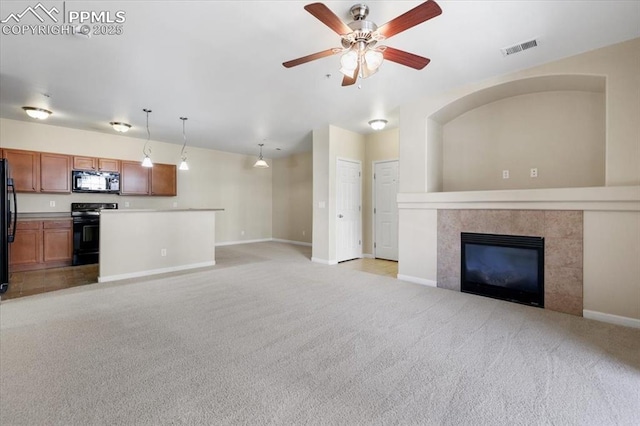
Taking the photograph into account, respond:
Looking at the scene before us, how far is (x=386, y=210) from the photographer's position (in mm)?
6219

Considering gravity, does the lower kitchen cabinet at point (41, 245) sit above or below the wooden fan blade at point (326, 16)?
below

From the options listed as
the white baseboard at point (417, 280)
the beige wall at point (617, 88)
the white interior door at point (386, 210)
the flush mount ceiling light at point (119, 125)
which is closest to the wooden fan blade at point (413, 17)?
the beige wall at point (617, 88)

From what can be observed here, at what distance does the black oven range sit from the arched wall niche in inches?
265

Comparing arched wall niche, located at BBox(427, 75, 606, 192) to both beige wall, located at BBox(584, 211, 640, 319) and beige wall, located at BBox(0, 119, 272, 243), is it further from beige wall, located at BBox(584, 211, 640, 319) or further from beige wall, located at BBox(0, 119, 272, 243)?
beige wall, located at BBox(0, 119, 272, 243)

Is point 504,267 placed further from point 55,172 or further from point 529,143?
point 55,172

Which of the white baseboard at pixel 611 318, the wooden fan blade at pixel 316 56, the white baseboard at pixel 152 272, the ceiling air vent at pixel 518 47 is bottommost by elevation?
the white baseboard at pixel 611 318

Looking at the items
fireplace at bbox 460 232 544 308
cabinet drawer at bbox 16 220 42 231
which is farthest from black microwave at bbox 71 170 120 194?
fireplace at bbox 460 232 544 308

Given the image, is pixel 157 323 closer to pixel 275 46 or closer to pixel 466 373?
pixel 466 373

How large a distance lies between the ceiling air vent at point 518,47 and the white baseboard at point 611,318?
2913mm

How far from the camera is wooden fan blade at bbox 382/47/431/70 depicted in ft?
7.70

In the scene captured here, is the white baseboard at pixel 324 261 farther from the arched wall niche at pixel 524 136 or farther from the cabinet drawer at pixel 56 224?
the cabinet drawer at pixel 56 224

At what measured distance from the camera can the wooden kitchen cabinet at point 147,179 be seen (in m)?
6.36

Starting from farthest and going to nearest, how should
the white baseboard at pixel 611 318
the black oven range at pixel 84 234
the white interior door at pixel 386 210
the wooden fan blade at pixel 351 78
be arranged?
the white interior door at pixel 386 210 < the black oven range at pixel 84 234 < the white baseboard at pixel 611 318 < the wooden fan blade at pixel 351 78

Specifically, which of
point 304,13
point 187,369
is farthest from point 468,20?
point 187,369
